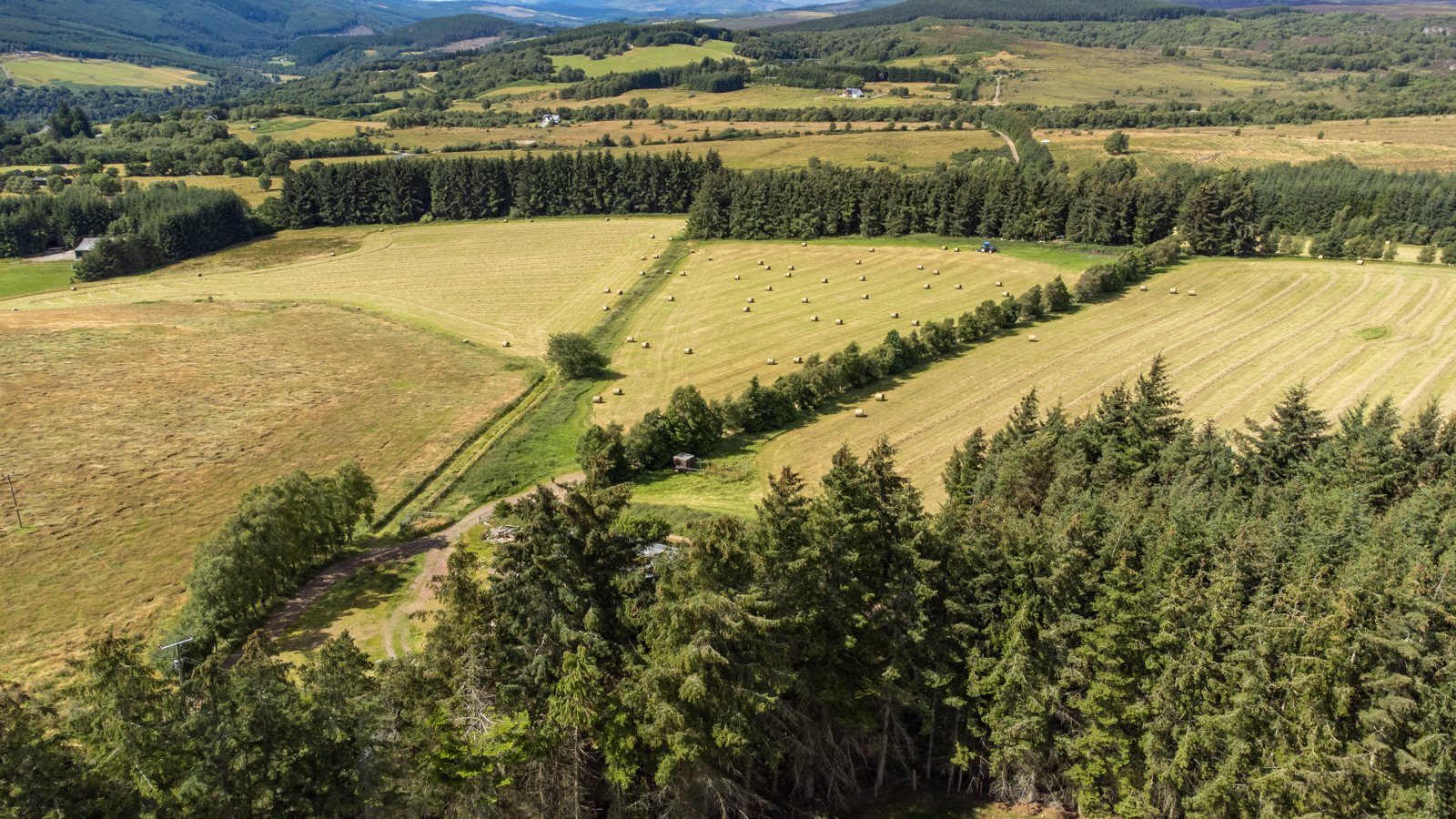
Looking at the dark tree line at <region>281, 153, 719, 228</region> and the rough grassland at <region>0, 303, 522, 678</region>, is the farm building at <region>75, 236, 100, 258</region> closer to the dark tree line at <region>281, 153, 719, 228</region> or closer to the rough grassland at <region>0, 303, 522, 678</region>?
the dark tree line at <region>281, 153, 719, 228</region>

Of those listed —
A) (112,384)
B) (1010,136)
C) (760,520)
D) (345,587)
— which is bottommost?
(345,587)

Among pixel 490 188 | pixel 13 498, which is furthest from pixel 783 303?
pixel 490 188

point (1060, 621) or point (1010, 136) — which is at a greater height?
point (1010, 136)

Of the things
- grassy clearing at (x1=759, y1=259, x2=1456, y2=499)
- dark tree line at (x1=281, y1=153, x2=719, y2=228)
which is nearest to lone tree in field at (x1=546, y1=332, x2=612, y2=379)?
grassy clearing at (x1=759, y1=259, x2=1456, y2=499)

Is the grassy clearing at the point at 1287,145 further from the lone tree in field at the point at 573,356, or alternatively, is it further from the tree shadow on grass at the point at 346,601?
the tree shadow on grass at the point at 346,601

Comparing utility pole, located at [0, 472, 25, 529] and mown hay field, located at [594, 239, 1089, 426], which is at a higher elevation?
mown hay field, located at [594, 239, 1089, 426]

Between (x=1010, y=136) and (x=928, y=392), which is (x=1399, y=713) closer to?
(x=928, y=392)

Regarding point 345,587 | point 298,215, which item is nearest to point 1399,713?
point 345,587
